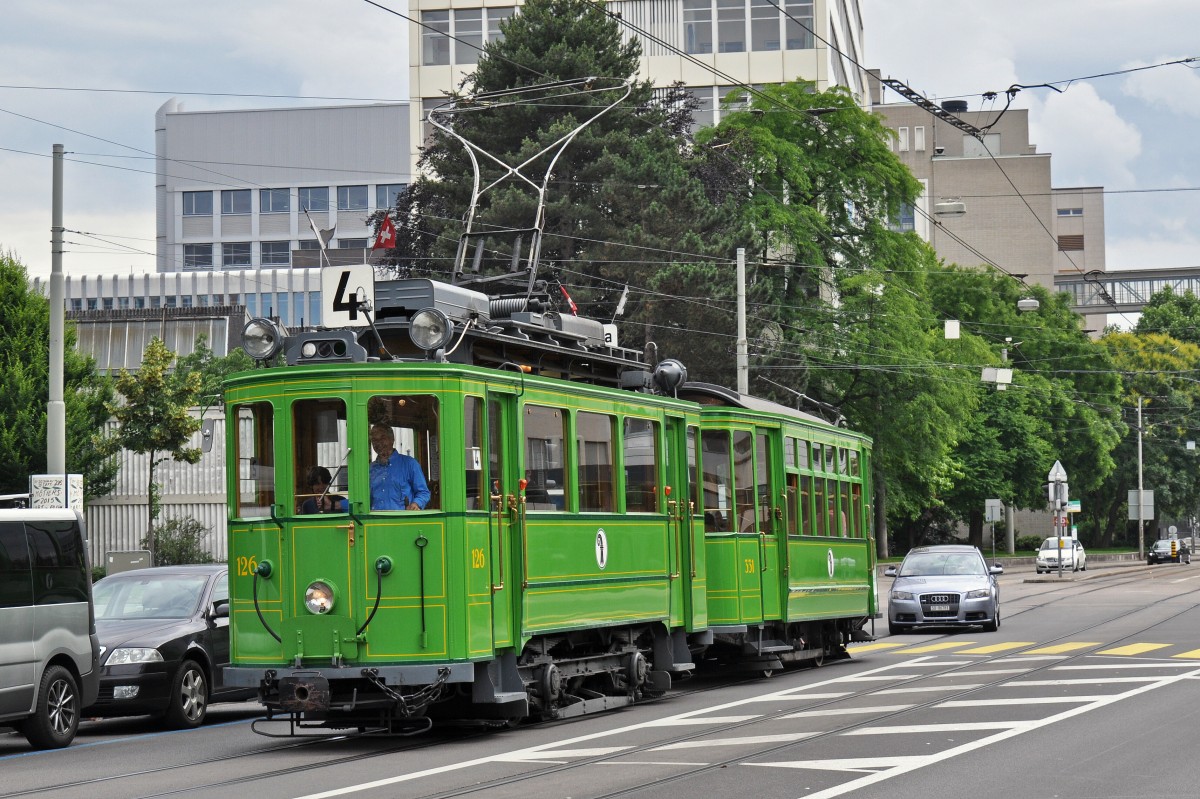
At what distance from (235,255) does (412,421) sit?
9508cm

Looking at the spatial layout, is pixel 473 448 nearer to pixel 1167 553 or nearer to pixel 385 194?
pixel 1167 553

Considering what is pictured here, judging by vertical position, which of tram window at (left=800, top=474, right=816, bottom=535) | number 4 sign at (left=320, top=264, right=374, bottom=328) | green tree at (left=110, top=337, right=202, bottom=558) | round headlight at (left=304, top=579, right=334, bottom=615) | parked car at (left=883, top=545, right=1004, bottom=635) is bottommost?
parked car at (left=883, top=545, right=1004, bottom=635)

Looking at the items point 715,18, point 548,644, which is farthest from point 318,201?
point 548,644

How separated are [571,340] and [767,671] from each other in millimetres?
6040

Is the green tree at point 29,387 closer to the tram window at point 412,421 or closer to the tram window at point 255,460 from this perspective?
the tram window at point 255,460

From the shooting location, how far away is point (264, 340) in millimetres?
14023

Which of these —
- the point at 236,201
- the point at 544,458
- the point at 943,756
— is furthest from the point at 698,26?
the point at 943,756

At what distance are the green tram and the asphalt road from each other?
1.81 ft

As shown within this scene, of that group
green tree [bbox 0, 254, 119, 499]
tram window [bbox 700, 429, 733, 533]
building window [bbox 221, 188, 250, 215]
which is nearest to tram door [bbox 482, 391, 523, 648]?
tram window [bbox 700, 429, 733, 533]

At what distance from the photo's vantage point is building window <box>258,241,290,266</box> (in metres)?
105

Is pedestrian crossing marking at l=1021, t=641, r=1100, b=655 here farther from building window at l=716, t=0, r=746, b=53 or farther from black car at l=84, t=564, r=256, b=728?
building window at l=716, t=0, r=746, b=53

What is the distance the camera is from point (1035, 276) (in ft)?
351

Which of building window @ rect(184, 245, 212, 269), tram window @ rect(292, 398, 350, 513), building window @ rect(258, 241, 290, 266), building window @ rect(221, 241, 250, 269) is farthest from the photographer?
building window @ rect(184, 245, 212, 269)

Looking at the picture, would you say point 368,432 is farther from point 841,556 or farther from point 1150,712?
point 841,556
